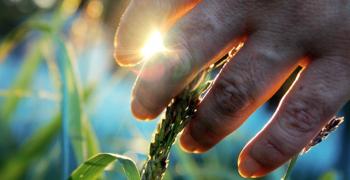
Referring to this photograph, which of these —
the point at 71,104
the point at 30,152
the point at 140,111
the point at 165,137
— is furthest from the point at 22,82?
the point at 165,137

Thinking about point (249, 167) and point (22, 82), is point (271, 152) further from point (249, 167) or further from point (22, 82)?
point (22, 82)

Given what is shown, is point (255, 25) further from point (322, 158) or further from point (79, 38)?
point (322, 158)

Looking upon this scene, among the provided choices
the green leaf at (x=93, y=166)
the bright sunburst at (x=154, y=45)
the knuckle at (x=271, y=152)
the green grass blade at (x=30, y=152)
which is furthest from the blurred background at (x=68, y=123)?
the knuckle at (x=271, y=152)

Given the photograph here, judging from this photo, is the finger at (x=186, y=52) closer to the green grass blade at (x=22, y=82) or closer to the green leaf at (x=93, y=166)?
the green leaf at (x=93, y=166)

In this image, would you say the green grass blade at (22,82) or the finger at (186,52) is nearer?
the finger at (186,52)

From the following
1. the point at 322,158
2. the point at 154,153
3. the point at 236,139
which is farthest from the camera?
the point at 322,158

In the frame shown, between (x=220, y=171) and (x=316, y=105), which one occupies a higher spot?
(x=316, y=105)

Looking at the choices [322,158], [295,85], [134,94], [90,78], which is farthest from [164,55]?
[322,158]
